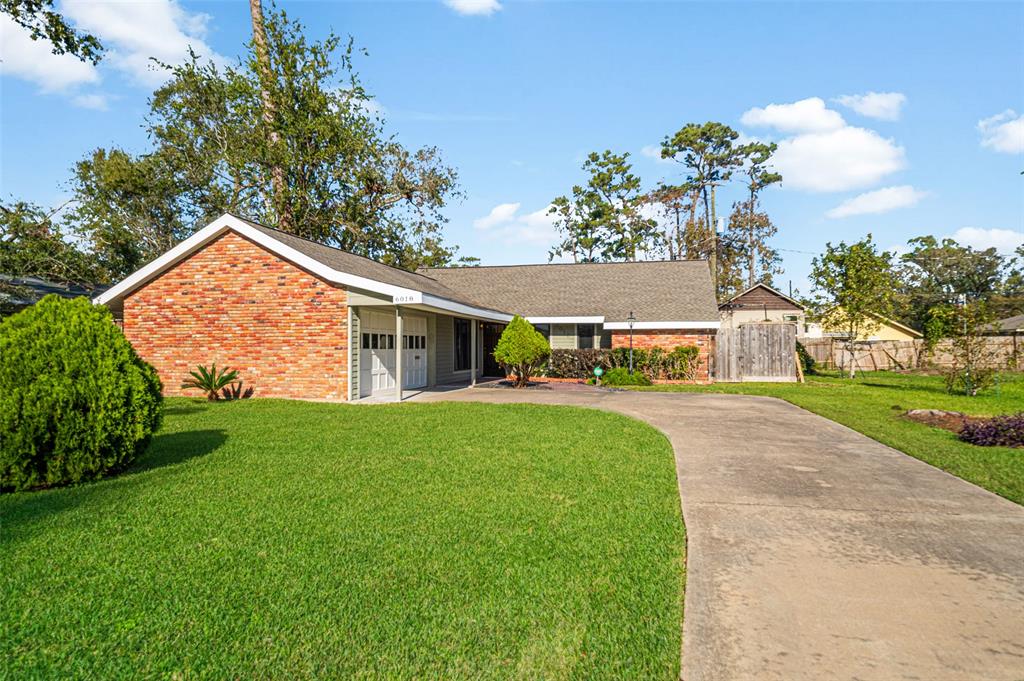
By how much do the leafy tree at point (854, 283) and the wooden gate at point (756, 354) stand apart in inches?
123

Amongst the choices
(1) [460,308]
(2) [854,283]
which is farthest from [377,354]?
(2) [854,283]

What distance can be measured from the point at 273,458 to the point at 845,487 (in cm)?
653

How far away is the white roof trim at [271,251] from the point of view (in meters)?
12.9

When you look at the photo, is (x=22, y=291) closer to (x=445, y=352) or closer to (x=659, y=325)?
(x=445, y=352)

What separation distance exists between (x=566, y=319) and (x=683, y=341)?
450cm

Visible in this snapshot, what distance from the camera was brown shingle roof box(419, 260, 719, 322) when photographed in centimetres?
2172

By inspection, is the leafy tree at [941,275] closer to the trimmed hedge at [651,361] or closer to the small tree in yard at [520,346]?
the trimmed hedge at [651,361]

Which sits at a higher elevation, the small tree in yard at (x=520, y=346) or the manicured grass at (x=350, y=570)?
the small tree in yard at (x=520, y=346)

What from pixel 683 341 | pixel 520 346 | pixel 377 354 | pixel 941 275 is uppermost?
pixel 941 275

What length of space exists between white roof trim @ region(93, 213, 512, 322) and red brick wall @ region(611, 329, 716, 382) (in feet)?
28.4

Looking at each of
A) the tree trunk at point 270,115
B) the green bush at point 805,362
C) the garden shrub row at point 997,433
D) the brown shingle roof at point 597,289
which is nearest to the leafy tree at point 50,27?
the tree trunk at point 270,115

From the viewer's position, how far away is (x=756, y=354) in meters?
21.0

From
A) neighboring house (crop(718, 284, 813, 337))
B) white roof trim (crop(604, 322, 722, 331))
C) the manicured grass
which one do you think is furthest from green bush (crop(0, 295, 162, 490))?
neighboring house (crop(718, 284, 813, 337))

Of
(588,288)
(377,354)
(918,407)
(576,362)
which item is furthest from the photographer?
(588,288)
